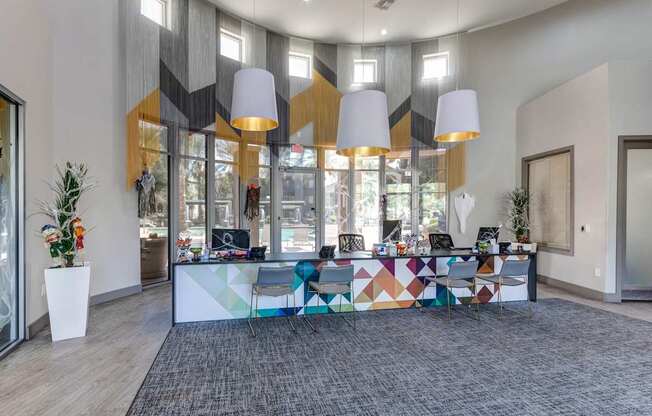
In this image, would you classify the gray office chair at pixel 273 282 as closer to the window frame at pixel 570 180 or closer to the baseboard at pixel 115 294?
the baseboard at pixel 115 294

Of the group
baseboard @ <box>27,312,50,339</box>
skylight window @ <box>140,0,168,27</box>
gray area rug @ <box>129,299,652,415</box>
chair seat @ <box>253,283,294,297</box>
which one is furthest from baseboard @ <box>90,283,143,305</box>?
skylight window @ <box>140,0,168,27</box>

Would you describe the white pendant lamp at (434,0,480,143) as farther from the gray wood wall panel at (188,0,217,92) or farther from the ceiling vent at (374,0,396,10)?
the gray wood wall panel at (188,0,217,92)

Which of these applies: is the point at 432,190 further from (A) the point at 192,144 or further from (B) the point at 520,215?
(A) the point at 192,144

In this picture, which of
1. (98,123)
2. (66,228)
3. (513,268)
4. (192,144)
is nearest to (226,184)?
(192,144)

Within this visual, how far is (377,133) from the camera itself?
4.02 metres

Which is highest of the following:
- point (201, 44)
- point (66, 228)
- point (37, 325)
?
point (201, 44)

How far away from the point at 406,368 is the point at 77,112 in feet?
17.2

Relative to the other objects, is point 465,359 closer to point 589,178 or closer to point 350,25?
point 589,178

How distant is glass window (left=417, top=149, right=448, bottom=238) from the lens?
25.9 ft

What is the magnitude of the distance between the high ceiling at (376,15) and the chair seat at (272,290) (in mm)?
5375

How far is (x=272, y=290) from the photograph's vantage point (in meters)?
4.02

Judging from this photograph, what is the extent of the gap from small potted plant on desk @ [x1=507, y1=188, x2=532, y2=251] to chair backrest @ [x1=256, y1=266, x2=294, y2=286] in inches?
195

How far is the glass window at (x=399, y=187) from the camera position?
316 inches

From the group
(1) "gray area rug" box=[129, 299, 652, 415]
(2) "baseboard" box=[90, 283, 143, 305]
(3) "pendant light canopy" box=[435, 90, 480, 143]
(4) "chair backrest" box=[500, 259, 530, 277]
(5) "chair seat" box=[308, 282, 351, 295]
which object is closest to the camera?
(1) "gray area rug" box=[129, 299, 652, 415]
